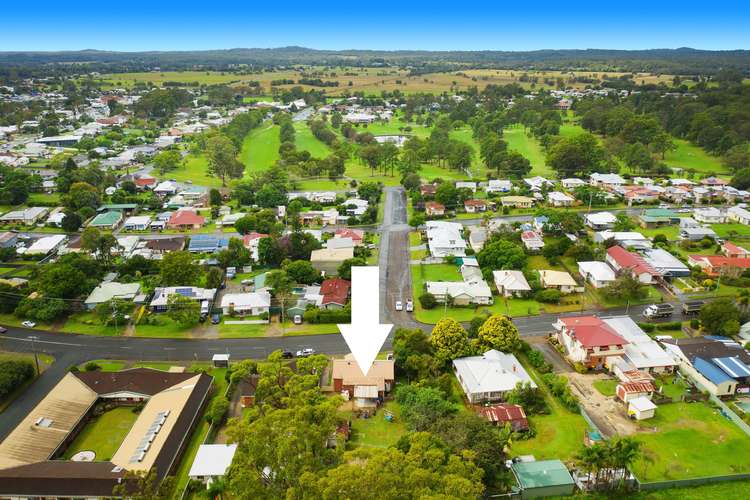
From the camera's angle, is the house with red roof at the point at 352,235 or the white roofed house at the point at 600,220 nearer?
the house with red roof at the point at 352,235

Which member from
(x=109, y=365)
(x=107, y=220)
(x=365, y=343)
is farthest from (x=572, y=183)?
(x=109, y=365)

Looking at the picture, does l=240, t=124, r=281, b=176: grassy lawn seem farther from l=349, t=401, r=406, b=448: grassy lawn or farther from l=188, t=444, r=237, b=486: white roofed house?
l=188, t=444, r=237, b=486: white roofed house

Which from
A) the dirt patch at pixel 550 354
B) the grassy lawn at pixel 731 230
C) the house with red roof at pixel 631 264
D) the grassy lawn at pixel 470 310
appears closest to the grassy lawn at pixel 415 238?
the grassy lawn at pixel 470 310

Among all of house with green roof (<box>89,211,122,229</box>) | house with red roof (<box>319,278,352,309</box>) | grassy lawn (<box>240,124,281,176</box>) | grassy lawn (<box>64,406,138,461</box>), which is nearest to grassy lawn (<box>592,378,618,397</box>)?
house with red roof (<box>319,278,352,309</box>)

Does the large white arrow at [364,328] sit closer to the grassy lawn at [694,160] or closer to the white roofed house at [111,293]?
the white roofed house at [111,293]

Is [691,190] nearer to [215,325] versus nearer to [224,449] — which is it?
[215,325]

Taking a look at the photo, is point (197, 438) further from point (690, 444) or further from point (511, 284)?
point (511, 284)
